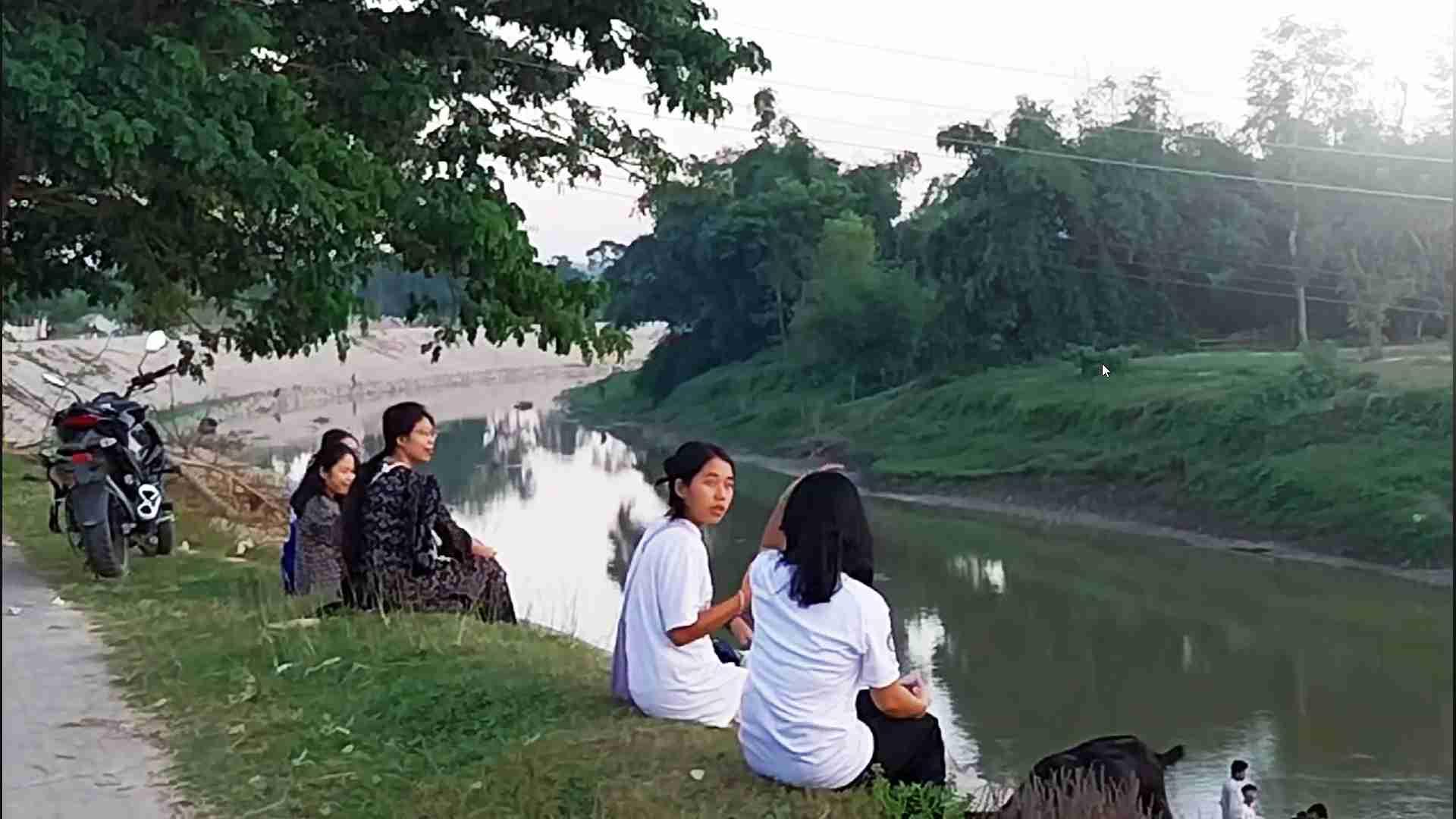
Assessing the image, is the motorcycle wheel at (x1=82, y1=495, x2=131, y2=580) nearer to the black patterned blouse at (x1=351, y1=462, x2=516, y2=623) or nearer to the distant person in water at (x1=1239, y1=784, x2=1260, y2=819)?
the black patterned blouse at (x1=351, y1=462, x2=516, y2=623)

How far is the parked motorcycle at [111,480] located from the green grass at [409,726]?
903 millimetres

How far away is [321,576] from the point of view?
6.29 meters

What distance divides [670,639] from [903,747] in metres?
0.78

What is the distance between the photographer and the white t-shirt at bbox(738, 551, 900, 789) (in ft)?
11.0

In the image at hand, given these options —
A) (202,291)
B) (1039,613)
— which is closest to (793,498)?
(202,291)

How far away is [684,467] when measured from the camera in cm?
406

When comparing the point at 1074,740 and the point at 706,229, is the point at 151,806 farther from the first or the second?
the point at 706,229

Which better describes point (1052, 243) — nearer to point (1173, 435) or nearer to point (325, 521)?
point (1173, 435)

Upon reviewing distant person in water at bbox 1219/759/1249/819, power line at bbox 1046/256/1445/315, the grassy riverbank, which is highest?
power line at bbox 1046/256/1445/315

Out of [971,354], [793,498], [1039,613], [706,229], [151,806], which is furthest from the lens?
[706,229]

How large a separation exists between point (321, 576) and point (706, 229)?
95.1 ft

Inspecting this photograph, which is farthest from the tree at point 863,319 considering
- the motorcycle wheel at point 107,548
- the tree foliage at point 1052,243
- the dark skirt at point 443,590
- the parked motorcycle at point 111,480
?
the dark skirt at point 443,590

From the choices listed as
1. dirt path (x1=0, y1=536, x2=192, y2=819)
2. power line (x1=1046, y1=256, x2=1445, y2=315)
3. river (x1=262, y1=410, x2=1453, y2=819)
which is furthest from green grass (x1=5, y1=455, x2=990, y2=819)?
power line (x1=1046, y1=256, x2=1445, y2=315)

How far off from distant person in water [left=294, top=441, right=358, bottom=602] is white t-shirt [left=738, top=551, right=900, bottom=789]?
3134 mm
